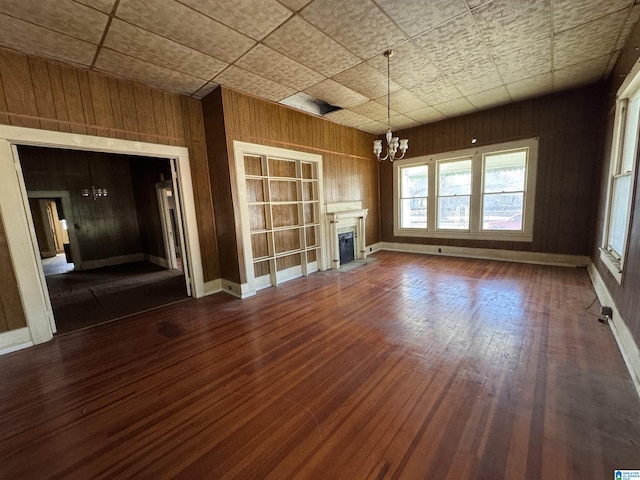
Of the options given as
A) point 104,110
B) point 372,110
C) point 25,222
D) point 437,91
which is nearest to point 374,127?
point 372,110

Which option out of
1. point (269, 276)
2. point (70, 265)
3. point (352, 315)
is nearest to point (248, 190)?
point (269, 276)

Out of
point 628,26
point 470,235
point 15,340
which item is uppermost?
point 628,26

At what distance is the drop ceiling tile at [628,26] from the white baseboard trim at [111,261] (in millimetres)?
9957

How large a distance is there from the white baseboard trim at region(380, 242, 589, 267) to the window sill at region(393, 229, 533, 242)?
251 millimetres

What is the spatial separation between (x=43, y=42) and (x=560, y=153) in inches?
291

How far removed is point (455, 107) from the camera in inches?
198

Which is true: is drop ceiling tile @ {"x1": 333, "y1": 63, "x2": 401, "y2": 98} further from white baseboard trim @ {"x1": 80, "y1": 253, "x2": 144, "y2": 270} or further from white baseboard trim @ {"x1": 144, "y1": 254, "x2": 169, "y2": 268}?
white baseboard trim @ {"x1": 80, "y1": 253, "x2": 144, "y2": 270}

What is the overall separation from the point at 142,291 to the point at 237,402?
3671 millimetres

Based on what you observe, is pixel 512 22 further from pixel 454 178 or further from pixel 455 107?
pixel 454 178

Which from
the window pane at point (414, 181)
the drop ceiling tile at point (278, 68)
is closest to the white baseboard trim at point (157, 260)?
the drop ceiling tile at point (278, 68)

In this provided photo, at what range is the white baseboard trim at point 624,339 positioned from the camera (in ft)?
6.10

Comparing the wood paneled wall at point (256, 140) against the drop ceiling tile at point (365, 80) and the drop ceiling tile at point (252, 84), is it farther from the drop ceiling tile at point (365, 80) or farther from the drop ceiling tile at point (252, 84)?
the drop ceiling tile at point (365, 80)

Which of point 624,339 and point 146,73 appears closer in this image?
point 624,339

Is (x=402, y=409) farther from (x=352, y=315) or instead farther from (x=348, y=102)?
(x=348, y=102)
